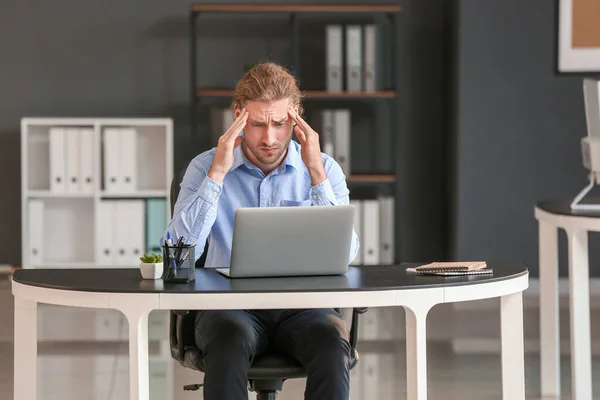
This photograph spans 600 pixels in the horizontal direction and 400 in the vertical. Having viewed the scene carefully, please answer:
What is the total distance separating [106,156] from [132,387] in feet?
12.2

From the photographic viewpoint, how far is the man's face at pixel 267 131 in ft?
9.37

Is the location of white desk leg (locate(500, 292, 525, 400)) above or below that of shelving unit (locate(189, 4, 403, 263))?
below

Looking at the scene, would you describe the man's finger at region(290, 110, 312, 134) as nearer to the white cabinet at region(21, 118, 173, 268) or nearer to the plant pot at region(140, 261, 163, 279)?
the plant pot at region(140, 261, 163, 279)

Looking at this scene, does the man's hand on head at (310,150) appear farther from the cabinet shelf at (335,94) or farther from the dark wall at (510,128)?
the dark wall at (510,128)

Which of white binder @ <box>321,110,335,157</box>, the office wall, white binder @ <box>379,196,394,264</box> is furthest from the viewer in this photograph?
the office wall

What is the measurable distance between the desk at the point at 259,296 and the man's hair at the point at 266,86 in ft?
1.66

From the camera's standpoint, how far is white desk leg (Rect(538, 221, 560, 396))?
3811 mm

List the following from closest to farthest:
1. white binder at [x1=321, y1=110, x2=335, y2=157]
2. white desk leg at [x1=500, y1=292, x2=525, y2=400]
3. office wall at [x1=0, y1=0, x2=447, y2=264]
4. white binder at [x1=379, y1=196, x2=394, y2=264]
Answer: white desk leg at [x1=500, y1=292, x2=525, y2=400]
white binder at [x1=321, y1=110, x2=335, y2=157]
white binder at [x1=379, y1=196, x2=394, y2=264]
office wall at [x1=0, y1=0, x2=447, y2=264]

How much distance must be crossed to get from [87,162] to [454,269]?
3768 millimetres

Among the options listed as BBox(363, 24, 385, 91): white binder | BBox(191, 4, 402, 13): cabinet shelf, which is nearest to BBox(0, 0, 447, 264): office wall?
BBox(191, 4, 402, 13): cabinet shelf

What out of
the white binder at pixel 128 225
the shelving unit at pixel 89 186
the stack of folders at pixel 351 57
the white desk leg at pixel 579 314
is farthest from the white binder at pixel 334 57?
the white desk leg at pixel 579 314

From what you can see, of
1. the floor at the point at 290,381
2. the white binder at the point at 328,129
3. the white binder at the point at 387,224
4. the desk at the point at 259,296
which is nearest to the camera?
the desk at the point at 259,296

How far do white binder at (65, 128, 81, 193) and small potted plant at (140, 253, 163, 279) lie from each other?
360 centimetres

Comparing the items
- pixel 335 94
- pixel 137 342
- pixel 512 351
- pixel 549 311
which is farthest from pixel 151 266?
pixel 335 94
